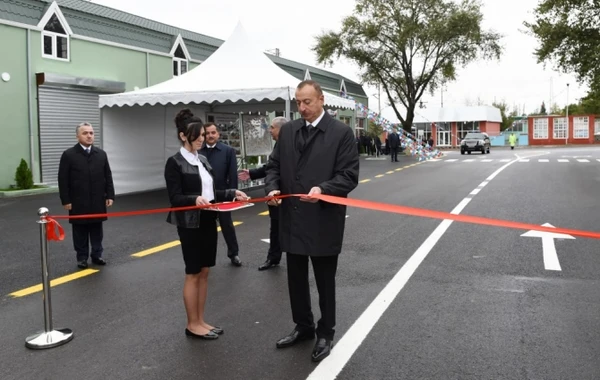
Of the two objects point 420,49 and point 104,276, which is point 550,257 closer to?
point 104,276

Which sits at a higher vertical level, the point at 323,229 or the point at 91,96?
the point at 91,96

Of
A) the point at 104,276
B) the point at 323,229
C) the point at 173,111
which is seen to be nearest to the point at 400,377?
the point at 323,229

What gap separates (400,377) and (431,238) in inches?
192

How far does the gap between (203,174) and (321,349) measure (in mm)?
1628

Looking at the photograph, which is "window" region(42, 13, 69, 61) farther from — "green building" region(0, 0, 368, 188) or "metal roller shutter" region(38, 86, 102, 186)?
"metal roller shutter" region(38, 86, 102, 186)

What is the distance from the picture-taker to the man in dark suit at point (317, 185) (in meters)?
3.87

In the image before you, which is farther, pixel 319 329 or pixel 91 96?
pixel 91 96

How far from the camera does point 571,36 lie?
21375 mm

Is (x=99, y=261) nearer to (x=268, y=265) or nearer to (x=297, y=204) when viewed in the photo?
(x=268, y=265)

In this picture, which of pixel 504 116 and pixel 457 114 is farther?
pixel 504 116

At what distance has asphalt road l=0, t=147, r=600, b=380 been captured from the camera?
3.79 m

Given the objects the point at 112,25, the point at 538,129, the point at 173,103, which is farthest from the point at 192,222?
the point at 538,129

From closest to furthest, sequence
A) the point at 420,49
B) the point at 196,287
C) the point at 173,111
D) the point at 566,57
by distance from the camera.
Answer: the point at 196,287, the point at 173,111, the point at 566,57, the point at 420,49

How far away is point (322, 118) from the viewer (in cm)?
395
